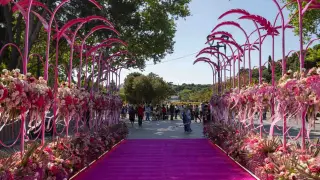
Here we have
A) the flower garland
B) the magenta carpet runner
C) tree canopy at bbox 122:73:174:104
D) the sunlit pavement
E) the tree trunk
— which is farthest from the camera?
tree canopy at bbox 122:73:174:104

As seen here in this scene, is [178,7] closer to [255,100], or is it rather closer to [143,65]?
[143,65]

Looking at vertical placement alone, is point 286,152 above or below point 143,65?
below

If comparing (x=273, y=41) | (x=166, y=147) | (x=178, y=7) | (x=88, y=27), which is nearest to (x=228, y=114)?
(x=166, y=147)

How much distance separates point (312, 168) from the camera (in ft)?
16.4

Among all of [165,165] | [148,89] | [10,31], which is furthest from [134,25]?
[148,89]

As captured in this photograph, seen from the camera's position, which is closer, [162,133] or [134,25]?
[162,133]

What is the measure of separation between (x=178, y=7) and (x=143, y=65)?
537 cm

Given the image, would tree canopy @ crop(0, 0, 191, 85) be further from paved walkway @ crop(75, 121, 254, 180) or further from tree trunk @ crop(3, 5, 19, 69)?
paved walkway @ crop(75, 121, 254, 180)

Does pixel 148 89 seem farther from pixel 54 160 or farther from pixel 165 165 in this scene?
pixel 54 160

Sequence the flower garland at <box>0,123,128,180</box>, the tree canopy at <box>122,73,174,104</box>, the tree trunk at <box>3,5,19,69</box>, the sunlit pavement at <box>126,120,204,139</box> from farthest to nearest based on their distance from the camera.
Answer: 1. the tree canopy at <box>122,73,174,104</box>
2. the sunlit pavement at <box>126,120,204,139</box>
3. the tree trunk at <box>3,5,19,69</box>
4. the flower garland at <box>0,123,128,180</box>

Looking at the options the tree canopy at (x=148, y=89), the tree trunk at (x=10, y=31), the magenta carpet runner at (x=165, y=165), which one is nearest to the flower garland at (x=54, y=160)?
the magenta carpet runner at (x=165, y=165)

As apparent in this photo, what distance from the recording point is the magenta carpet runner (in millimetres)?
7980

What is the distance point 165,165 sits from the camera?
30.5 ft

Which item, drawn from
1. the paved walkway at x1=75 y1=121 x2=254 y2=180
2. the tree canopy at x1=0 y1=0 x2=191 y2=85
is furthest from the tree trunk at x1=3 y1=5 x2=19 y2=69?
the paved walkway at x1=75 y1=121 x2=254 y2=180
